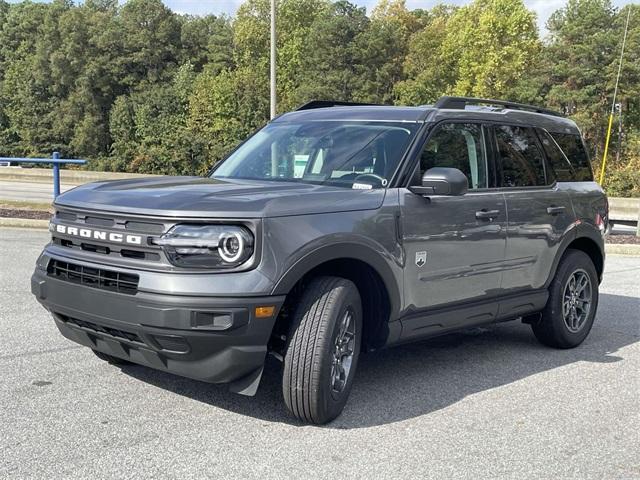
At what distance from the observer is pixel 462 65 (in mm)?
51562

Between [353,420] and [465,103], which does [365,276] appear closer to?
[353,420]

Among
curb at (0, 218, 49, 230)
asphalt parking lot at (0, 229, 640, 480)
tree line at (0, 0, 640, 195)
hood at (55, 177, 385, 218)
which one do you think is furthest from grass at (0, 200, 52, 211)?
tree line at (0, 0, 640, 195)

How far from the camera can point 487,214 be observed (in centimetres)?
501

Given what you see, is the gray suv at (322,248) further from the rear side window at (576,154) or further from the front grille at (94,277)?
the rear side window at (576,154)

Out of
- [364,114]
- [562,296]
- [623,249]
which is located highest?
[364,114]

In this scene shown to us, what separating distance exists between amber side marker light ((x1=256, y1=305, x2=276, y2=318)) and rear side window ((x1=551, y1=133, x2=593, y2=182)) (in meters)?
3.51

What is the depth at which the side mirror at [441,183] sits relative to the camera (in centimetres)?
438

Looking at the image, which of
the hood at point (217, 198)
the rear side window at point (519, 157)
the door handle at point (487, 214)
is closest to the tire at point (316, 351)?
the hood at point (217, 198)

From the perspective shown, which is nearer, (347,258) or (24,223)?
(347,258)

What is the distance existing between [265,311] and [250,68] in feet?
207

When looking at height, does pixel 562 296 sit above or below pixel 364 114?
below

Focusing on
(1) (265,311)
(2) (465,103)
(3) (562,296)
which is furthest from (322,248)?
(3) (562,296)

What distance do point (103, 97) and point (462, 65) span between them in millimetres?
37376

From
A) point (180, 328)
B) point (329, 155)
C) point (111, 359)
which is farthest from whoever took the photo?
point (111, 359)
